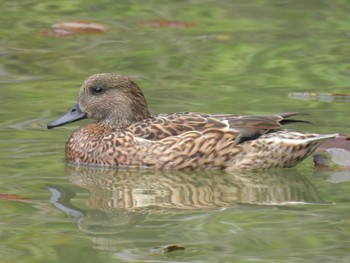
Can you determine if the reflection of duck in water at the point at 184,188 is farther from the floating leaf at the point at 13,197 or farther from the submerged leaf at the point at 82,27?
the submerged leaf at the point at 82,27

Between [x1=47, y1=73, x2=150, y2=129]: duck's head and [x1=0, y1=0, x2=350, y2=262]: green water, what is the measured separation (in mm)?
417

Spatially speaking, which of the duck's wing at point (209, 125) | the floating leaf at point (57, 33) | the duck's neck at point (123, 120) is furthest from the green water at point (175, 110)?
the duck's neck at point (123, 120)

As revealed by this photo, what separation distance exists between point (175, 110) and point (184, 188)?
2.46m

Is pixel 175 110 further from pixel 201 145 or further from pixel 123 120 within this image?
pixel 201 145

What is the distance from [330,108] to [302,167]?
5.21 feet

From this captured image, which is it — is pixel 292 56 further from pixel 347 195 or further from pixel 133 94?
pixel 347 195

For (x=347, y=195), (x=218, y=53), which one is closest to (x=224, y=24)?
(x=218, y=53)

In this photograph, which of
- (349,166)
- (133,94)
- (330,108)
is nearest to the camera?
(349,166)

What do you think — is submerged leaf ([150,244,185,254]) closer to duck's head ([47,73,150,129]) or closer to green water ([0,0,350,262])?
green water ([0,0,350,262])

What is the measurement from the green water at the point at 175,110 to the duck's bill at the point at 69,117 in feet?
0.72

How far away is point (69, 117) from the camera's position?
1080 centimetres

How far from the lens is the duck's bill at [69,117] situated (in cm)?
1072

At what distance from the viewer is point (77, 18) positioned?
1599 centimetres

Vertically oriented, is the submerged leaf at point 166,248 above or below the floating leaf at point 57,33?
below
